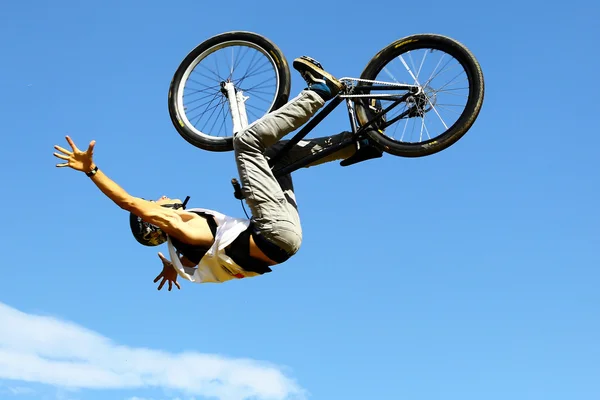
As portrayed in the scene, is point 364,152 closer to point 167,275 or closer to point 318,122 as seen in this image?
point 318,122

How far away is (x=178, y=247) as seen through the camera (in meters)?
10.0

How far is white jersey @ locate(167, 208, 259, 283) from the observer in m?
9.68

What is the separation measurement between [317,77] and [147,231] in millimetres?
2451

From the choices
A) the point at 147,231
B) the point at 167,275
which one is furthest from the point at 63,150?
the point at 167,275

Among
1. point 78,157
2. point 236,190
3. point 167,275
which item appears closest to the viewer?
point 78,157

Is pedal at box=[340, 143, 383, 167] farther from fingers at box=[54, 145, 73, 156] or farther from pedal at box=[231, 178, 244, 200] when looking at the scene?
fingers at box=[54, 145, 73, 156]

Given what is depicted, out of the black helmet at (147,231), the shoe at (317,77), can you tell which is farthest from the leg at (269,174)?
the black helmet at (147,231)

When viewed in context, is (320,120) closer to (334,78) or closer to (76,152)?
(334,78)

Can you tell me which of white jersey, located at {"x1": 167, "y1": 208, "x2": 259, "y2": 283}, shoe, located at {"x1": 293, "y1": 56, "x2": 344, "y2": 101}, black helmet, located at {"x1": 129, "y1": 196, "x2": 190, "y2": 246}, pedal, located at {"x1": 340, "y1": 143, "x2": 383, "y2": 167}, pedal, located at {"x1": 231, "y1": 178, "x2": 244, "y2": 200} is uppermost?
shoe, located at {"x1": 293, "y1": 56, "x2": 344, "y2": 101}

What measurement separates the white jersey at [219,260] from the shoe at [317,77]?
1569mm

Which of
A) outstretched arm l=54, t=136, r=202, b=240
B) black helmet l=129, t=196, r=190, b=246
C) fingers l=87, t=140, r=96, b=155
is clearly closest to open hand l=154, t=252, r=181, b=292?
Result: black helmet l=129, t=196, r=190, b=246

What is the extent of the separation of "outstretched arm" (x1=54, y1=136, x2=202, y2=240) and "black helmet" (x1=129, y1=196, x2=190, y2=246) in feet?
1.69

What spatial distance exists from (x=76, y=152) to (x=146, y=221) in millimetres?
1017

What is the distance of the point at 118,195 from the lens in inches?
364
